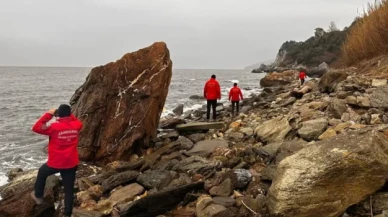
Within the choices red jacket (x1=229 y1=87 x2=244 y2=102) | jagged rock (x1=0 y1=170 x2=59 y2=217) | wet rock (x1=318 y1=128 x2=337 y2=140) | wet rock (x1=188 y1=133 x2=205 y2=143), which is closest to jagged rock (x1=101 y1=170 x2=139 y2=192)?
jagged rock (x1=0 y1=170 x2=59 y2=217)

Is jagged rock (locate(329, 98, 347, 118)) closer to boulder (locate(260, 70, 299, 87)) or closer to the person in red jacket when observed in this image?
the person in red jacket

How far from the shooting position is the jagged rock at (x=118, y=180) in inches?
334

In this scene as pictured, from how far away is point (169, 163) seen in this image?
9.35m

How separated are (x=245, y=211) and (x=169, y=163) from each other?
12.0 feet

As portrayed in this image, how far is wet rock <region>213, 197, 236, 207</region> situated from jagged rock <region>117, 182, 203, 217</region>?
78 centimetres

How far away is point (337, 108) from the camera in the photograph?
9.62 m

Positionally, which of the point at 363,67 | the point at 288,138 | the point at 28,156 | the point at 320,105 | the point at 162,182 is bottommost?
the point at 28,156

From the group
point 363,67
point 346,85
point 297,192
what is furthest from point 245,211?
point 363,67

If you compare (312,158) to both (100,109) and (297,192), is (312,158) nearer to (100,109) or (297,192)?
(297,192)

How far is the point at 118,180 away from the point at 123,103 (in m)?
4.17

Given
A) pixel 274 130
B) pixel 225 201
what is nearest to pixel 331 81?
pixel 274 130

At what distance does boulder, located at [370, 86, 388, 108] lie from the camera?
29.6ft

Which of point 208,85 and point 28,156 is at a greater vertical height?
point 208,85

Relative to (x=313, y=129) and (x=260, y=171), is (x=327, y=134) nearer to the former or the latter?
(x=313, y=129)
